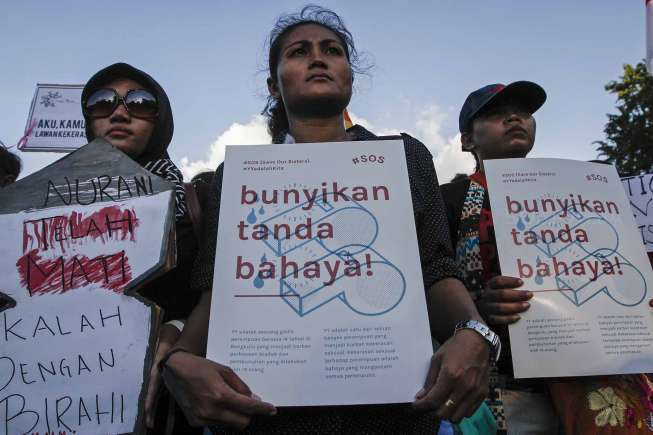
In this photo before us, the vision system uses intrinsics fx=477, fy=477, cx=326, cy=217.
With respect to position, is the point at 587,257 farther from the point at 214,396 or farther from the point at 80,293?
the point at 80,293

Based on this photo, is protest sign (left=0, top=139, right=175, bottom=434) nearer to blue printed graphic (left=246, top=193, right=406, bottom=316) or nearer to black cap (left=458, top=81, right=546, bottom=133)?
blue printed graphic (left=246, top=193, right=406, bottom=316)

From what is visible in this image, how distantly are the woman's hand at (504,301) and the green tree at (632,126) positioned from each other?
14.8 meters

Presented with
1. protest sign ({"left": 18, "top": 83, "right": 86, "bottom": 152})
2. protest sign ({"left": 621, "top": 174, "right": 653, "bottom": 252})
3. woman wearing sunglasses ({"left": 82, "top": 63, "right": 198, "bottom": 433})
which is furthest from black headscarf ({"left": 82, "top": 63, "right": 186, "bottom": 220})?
protest sign ({"left": 18, "top": 83, "right": 86, "bottom": 152})

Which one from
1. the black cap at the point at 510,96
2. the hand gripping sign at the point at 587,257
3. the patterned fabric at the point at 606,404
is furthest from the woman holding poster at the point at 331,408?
the black cap at the point at 510,96

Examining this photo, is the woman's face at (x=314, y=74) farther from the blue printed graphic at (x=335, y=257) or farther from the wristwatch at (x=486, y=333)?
the wristwatch at (x=486, y=333)

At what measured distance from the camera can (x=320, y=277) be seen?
125 cm

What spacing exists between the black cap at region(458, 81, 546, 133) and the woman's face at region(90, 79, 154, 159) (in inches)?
66.5

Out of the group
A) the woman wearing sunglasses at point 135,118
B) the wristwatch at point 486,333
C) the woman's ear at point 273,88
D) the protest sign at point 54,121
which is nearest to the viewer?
the wristwatch at point 486,333

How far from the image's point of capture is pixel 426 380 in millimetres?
1126

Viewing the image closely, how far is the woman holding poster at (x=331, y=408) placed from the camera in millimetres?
1090

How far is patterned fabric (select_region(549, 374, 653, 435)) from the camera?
5.21 ft

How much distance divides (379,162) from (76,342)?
99 cm

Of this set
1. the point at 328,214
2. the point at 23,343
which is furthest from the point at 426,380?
the point at 23,343

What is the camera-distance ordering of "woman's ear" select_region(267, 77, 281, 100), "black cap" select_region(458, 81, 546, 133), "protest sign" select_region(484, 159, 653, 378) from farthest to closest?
"black cap" select_region(458, 81, 546, 133) → "woman's ear" select_region(267, 77, 281, 100) → "protest sign" select_region(484, 159, 653, 378)
